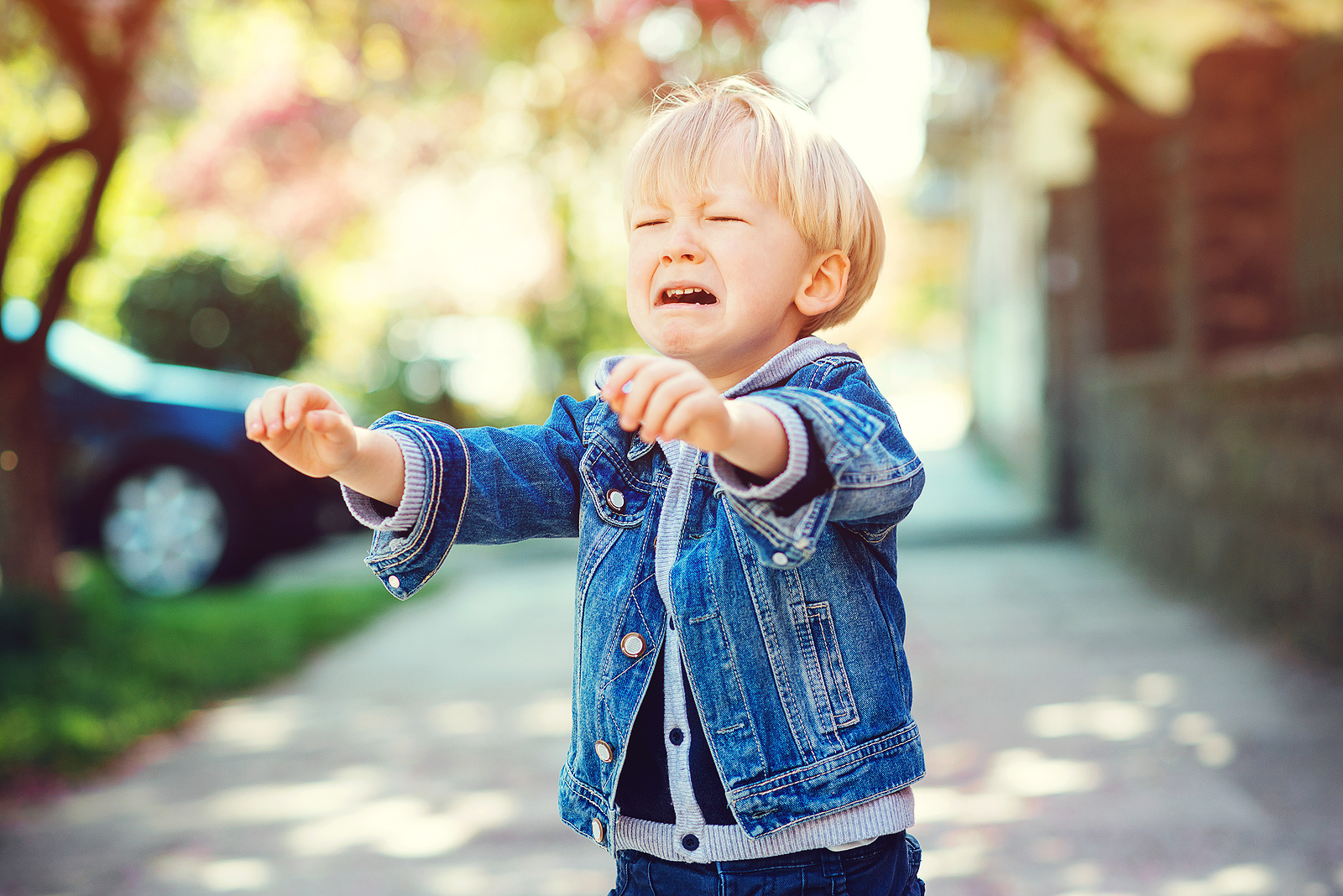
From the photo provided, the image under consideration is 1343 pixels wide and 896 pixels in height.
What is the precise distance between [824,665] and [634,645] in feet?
0.76

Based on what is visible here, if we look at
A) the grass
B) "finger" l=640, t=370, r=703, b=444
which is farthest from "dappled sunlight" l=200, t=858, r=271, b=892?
"finger" l=640, t=370, r=703, b=444

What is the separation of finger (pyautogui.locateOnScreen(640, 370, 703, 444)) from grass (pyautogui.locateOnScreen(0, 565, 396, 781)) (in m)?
3.51

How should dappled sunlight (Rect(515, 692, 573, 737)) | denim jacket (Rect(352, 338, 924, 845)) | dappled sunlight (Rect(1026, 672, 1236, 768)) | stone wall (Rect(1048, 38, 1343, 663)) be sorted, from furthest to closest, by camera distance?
stone wall (Rect(1048, 38, 1343, 663)) < dappled sunlight (Rect(515, 692, 573, 737)) < dappled sunlight (Rect(1026, 672, 1236, 768)) < denim jacket (Rect(352, 338, 924, 845))

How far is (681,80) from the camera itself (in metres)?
1.93

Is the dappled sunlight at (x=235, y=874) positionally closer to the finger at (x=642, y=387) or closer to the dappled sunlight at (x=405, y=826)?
the dappled sunlight at (x=405, y=826)

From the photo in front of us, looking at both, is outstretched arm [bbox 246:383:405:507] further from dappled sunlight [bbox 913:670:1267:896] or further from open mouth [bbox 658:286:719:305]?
dappled sunlight [bbox 913:670:1267:896]

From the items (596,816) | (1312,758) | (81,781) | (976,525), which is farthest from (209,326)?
(596,816)

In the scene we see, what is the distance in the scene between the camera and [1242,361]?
19.4ft

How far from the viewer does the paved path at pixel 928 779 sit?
3.12 metres

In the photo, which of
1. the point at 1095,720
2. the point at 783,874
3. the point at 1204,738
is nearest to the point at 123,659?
the point at 1095,720

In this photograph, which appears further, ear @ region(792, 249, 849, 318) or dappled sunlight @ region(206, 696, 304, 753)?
dappled sunlight @ region(206, 696, 304, 753)

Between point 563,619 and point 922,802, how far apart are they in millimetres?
3151

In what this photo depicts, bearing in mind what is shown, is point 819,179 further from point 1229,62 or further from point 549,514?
point 1229,62

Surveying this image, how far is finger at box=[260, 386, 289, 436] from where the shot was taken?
135 cm
